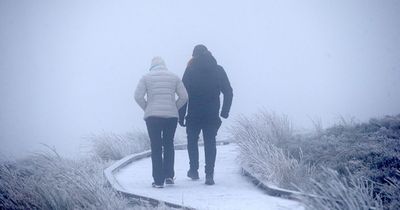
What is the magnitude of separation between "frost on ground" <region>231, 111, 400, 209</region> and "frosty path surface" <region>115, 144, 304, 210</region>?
375 mm

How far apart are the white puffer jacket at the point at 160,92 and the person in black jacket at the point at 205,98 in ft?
1.01

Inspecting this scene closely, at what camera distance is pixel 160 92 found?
9.81 m

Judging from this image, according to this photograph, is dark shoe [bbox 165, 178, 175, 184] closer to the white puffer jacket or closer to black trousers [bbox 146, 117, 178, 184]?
black trousers [bbox 146, 117, 178, 184]

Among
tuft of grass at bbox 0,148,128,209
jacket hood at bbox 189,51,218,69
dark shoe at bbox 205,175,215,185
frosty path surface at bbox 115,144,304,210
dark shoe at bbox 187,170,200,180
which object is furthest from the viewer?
dark shoe at bbox 187,170,200,180

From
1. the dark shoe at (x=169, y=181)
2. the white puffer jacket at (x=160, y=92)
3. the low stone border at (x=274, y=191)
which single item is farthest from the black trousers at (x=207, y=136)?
the low stone border at (x=274, y=191)

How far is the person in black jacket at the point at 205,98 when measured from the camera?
10.1 metres

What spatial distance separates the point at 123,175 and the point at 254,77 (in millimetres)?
141883

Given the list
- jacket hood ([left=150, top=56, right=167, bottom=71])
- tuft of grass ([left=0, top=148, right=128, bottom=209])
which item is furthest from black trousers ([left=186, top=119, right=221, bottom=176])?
tuft of grass ([left=0, top=148, right=128, bottom=209])

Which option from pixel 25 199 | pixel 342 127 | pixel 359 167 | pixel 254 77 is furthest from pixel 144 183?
pixel 254 77

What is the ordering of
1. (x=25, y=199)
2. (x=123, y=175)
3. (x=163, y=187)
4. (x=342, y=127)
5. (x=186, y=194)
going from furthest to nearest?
(x=342, y=127) < (x=123, y=175) < (x=163, y=187) < (x=186, y=194) < (x=25, y=199)

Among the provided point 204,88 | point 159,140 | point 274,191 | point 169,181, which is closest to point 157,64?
point 204,88

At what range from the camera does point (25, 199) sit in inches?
327

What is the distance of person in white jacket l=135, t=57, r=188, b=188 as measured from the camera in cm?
980

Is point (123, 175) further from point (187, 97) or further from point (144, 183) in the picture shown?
point (187, 97)
